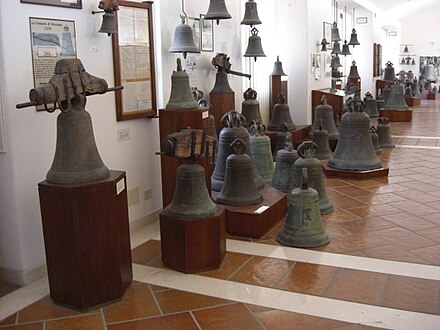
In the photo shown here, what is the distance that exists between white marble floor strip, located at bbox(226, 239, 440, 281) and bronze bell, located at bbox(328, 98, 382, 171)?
262cm

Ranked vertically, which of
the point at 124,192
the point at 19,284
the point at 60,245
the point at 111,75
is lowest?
the point at 19,284

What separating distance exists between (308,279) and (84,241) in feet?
4.70

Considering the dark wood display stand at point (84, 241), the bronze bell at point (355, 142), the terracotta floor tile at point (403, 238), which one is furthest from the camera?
the bronze bell at point (355, 142)

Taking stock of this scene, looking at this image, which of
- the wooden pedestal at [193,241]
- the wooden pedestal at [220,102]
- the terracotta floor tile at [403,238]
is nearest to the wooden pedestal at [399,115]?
Answer: the wooden pedestal at [220,102]

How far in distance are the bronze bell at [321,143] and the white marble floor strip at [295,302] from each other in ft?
13.0

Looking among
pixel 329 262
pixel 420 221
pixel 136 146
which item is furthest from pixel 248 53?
pixel 329 262

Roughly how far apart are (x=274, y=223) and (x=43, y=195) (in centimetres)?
214

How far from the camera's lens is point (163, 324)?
2852 millimetres

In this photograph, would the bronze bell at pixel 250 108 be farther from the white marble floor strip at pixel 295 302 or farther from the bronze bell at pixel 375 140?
the white marble floor strip at pixel 295 302

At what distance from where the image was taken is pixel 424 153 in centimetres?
782

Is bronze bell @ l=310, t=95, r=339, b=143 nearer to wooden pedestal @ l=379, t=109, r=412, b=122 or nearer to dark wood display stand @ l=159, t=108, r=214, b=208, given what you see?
dark wood display stand @ l=159, t=108, r=214, b=208

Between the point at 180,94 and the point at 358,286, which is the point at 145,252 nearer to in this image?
the point at 180,94

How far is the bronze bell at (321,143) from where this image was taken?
7.00 meters

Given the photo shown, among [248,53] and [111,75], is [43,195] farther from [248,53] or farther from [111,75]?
[248,53]
